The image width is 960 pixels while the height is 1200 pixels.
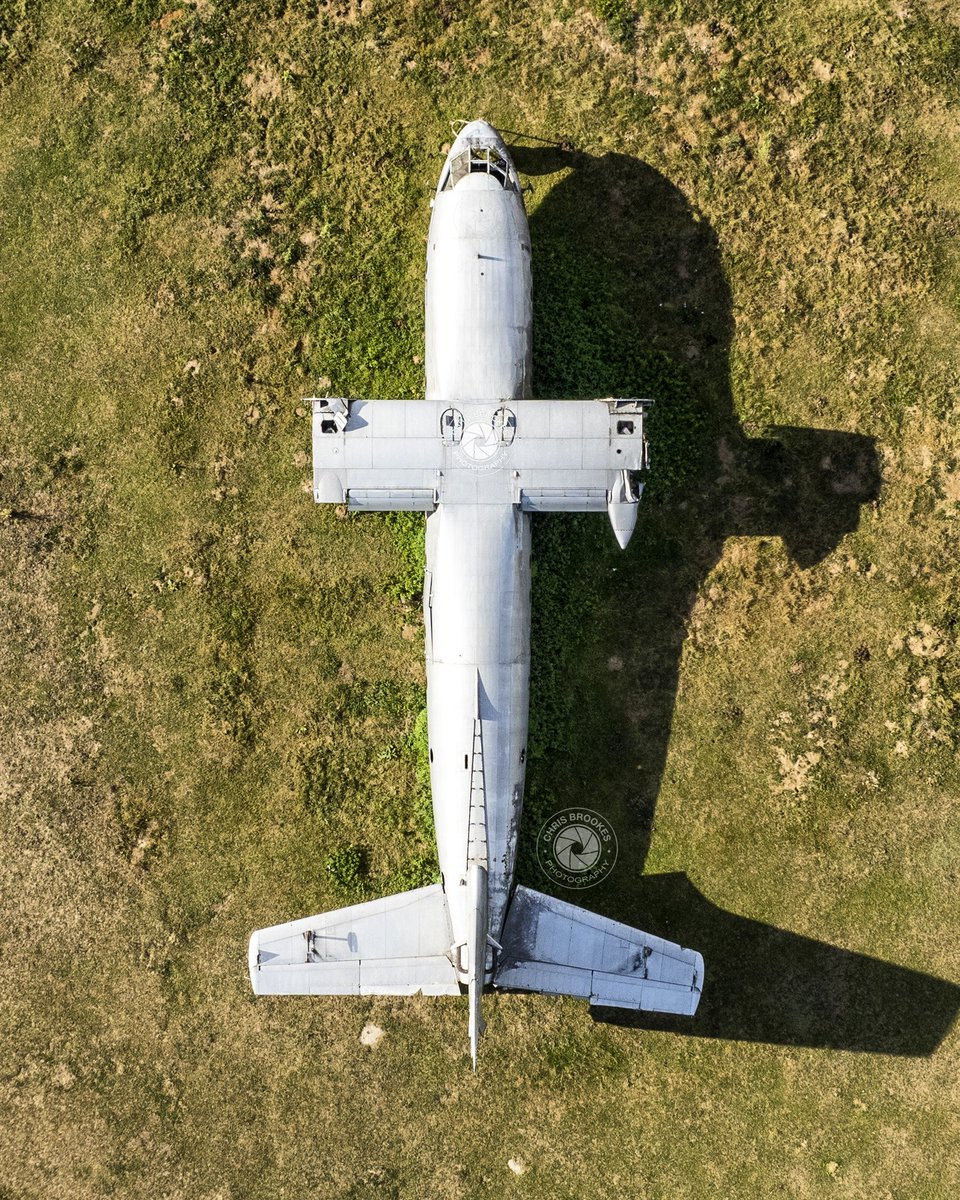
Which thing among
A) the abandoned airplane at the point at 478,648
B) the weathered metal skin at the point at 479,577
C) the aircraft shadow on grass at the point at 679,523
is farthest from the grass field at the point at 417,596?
the abandoned airplane at the point at 478,648

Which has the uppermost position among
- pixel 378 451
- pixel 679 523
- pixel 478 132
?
pixel 478 132

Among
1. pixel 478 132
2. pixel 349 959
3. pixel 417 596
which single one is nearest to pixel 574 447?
pixel 417 596

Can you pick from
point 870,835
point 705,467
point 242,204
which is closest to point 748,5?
point 705,467

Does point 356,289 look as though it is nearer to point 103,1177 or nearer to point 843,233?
point 843,233

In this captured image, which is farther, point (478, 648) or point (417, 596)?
point (417, 596)

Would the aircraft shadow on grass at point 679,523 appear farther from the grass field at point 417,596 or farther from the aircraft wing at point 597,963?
the aircraft wing at point 597,963

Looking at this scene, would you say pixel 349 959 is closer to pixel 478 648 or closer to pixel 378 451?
pixel 478 648
